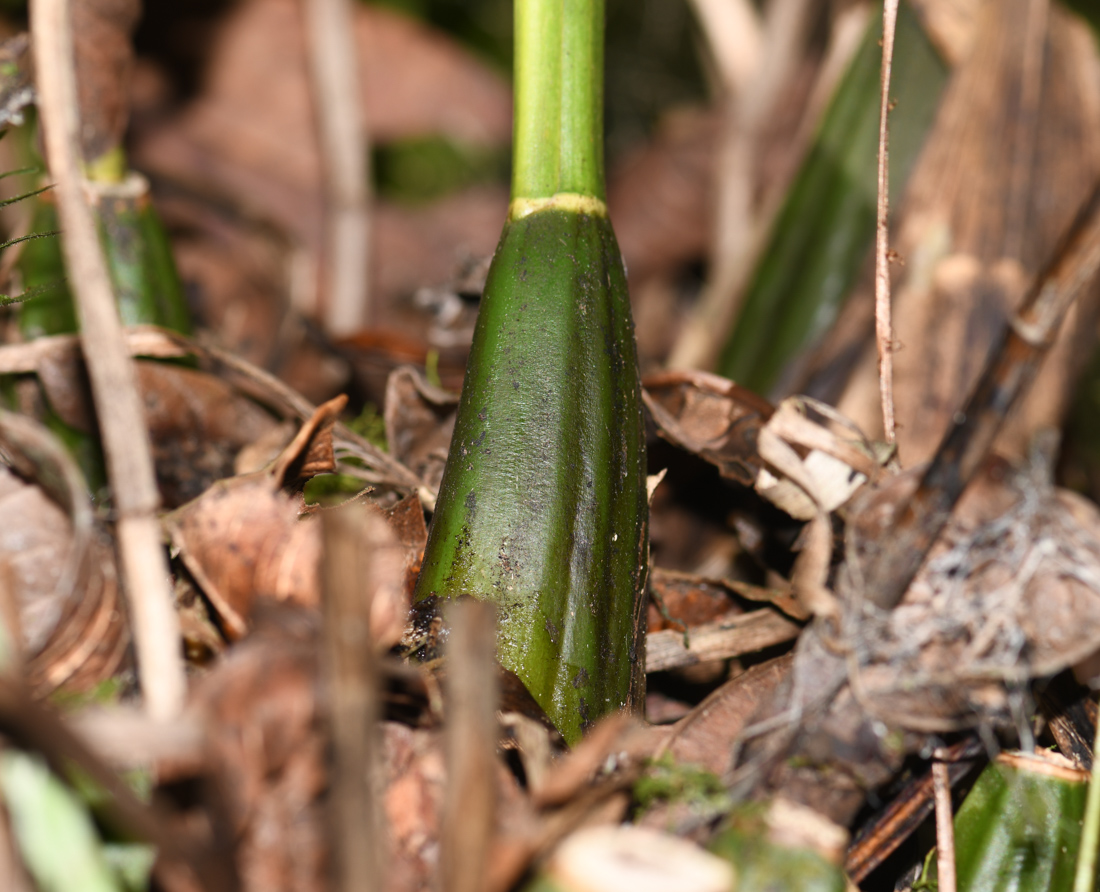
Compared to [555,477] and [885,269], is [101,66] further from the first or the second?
[885,269]

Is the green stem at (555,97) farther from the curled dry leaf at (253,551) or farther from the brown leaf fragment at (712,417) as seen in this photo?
the curled dry leaf at (253,551)

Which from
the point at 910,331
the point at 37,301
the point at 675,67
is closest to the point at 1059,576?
the point at 910,331

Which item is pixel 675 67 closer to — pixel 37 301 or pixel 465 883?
pixel 37 301

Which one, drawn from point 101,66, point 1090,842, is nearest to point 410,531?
point 1090,842

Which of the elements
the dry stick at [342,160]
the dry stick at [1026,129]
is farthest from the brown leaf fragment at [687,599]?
the dry stick at [342,160]

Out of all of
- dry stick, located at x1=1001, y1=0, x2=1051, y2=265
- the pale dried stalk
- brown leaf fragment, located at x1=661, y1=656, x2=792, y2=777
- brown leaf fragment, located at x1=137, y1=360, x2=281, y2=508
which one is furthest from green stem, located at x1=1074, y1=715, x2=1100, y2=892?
the pale dried stalk

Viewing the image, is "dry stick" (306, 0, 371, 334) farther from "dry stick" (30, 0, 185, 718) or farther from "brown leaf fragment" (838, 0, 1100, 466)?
"dry stick" (30, 0, 185, 718)
